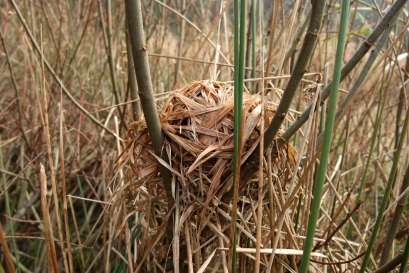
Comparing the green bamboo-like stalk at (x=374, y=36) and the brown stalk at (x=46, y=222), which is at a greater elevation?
the green bamboo-like stalk at (x=374, y=36)

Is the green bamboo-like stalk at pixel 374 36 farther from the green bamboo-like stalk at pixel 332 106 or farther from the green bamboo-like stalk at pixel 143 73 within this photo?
the green bamboo-like stalk at pixel 143 73

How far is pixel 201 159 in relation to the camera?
69cm

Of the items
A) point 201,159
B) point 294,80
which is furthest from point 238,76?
point 201,159

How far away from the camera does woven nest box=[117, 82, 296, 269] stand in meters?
0.70

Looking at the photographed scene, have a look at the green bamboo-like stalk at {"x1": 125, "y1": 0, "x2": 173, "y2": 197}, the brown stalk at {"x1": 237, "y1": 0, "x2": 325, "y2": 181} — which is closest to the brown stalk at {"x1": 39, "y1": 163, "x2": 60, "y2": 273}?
the green bamboo-like stalk at {"x1": 125, "y1": 0, "x2": 173, "y2": 197}

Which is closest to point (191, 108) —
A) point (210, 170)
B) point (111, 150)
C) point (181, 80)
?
point (210, 170)

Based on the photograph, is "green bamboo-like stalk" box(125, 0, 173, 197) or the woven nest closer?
"green bamboo-like stalk" box(125, 0, 173, 197)

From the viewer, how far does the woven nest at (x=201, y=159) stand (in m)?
0.70

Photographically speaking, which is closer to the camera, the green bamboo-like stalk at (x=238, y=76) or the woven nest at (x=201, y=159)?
the green bamboo-like stalk at (x=238, y=76)

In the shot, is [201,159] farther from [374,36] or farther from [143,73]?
[374,36]

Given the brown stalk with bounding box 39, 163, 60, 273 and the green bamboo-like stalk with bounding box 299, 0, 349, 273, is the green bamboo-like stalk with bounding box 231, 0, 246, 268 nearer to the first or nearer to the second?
the green bamboo-like stalk with bounding box 299, 0, 349, 273

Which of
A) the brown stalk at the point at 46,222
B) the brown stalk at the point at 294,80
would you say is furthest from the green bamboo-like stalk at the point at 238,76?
the brown stalk at the point at 46,222

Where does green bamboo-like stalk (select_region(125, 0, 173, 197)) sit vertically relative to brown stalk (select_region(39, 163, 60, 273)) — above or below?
above

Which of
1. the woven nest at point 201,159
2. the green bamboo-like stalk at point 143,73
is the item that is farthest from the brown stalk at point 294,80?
the green bamboo-like stalk at point 143,73
